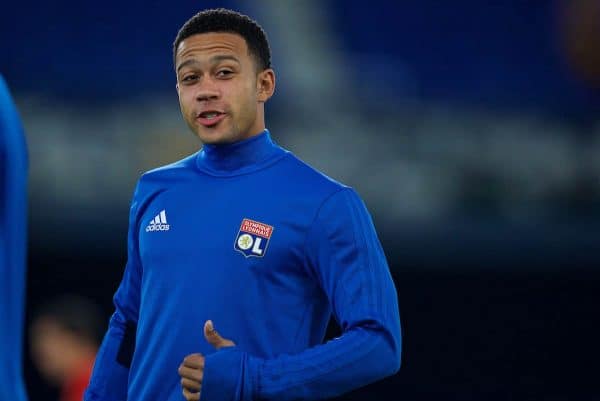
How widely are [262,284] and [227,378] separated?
0.76 ft

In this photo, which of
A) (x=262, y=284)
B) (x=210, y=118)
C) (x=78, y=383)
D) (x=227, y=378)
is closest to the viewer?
(x=227, y=378)

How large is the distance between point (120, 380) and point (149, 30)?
572 centimetres

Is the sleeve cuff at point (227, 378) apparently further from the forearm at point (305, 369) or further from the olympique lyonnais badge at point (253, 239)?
the olympique lyonnais badge at point (253, 239)

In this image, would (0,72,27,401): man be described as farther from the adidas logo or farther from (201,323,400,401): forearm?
the adidas logo

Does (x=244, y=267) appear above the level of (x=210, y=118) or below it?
below

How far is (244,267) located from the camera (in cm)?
238

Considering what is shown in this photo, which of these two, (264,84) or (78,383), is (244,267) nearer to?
(264,84)

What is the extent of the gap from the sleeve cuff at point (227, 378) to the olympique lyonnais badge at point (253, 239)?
0.75ft

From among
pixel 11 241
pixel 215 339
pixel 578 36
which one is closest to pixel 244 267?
pixel 215 339

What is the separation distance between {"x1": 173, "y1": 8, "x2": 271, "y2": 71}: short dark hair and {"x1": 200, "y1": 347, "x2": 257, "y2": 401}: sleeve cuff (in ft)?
2.26

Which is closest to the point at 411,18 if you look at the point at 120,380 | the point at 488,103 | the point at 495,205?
the point at 488,103

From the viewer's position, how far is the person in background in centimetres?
620

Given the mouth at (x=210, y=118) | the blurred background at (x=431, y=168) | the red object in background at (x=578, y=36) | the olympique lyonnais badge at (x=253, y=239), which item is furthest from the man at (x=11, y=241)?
the red object in background at (x=578, y=36)

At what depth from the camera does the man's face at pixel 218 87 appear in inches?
97.4
